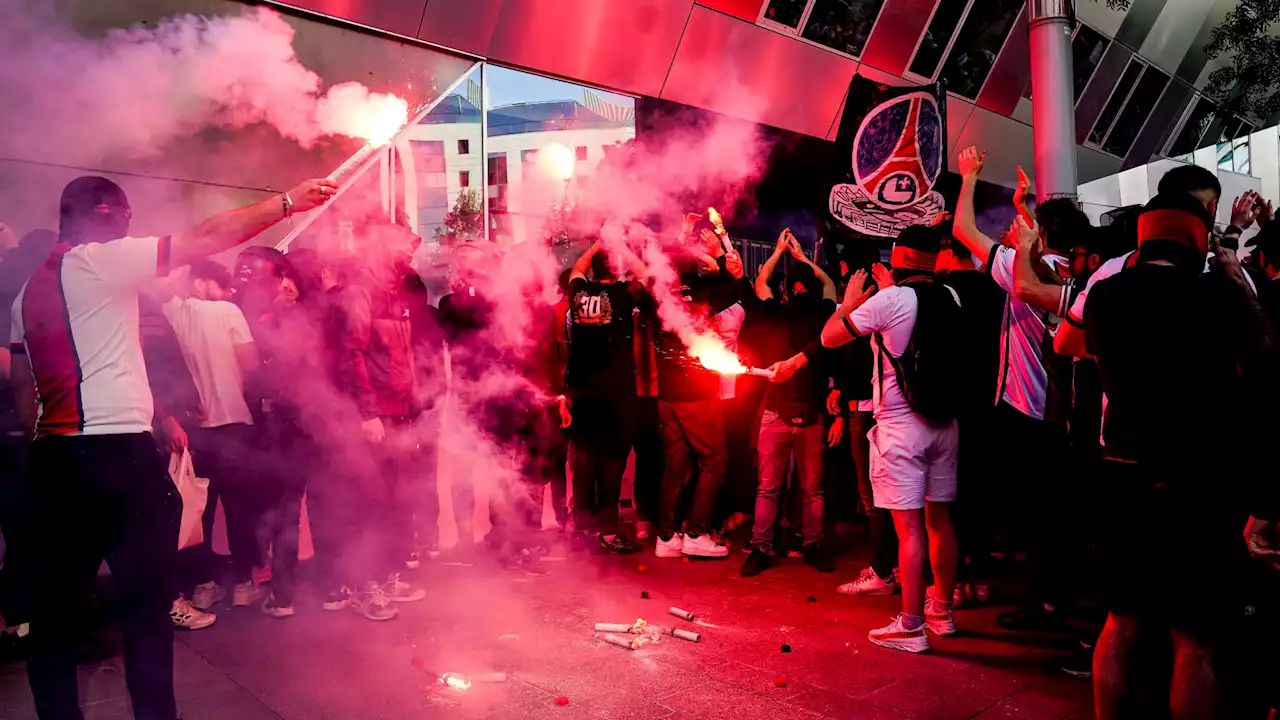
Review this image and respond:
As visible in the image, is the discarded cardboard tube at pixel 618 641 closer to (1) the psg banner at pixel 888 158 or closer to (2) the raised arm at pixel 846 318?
(2) the raised arm at pixel 846 318

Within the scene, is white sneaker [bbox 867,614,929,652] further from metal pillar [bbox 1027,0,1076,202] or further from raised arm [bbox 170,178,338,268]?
metal pillar [bbox 1027,0,1076,202]

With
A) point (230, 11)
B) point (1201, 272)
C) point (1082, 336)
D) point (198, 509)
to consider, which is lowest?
point (198, 509)

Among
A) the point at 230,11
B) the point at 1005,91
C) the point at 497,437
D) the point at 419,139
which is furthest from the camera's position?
the point at 1005,91

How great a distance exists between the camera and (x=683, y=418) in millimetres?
6223

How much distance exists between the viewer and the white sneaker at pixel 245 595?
16.6 ft

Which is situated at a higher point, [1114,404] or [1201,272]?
[1201,272]

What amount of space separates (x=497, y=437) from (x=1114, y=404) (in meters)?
4.40

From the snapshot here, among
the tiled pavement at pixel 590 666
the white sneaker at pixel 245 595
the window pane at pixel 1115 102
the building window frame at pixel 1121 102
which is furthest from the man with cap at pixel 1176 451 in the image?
the window pane at pixel 1115 102

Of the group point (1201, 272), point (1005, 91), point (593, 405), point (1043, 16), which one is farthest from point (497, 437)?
point (1005, 91)

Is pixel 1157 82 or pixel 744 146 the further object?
pixel 1157 82

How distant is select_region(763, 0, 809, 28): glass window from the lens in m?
10.5

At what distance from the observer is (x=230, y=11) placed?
675cm

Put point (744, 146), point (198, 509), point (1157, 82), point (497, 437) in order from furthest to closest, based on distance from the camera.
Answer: point (1157, 82) → point (744, 146) → point (497, 437) → point (198, 509)

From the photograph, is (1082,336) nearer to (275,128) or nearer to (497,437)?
(497,437)
